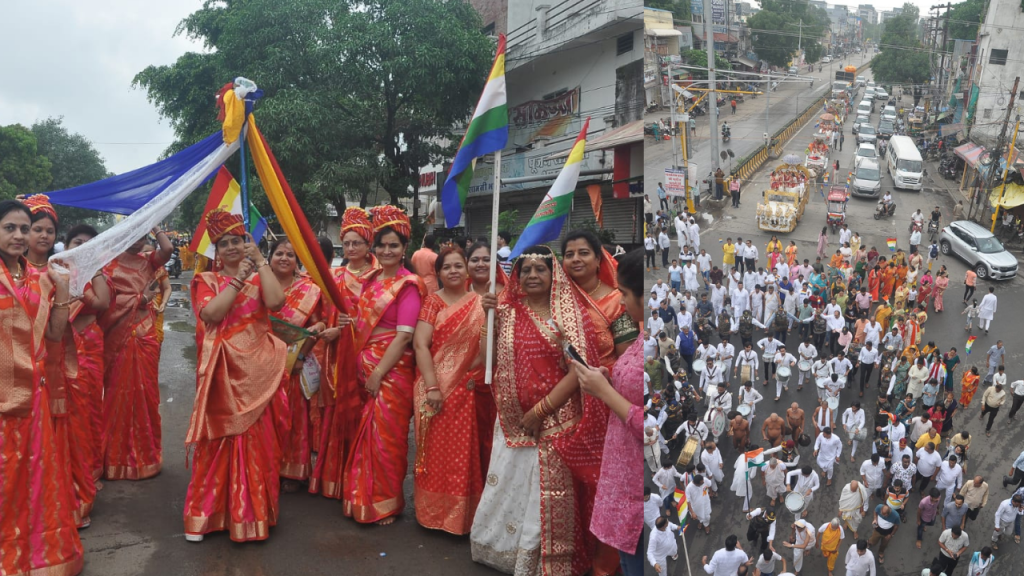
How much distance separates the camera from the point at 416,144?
605 inches

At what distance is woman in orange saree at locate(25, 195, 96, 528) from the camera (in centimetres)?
409

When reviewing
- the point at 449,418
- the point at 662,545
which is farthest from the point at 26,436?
the point at 662,545

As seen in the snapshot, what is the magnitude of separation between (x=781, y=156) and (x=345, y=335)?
292 centimetres

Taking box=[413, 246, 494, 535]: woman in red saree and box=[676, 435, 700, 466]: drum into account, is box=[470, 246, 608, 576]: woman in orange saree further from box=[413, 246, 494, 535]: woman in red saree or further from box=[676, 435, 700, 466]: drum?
box=[676, 435, 700, 466]: drum

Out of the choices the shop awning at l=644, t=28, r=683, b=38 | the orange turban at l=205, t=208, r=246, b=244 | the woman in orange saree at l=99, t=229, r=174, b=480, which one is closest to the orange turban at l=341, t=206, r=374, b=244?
the orange turban at l=205, t=208, r=246, b=244

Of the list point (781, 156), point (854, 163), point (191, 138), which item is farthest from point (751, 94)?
point (191, 138)

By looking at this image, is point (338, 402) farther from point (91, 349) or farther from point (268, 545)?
point (91, 349)

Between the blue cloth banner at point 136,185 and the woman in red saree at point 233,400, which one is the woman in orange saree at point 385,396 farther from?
the blue cloth banner at point 136,185

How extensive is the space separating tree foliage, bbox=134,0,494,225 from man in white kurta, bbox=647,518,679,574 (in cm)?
1156

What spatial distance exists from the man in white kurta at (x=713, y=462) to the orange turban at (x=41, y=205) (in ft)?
12.2

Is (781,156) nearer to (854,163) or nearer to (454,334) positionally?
(854,163)

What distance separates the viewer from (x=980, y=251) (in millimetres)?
Result: 2500

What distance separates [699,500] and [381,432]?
2.30 meters

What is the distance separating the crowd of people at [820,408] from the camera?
2289mm
